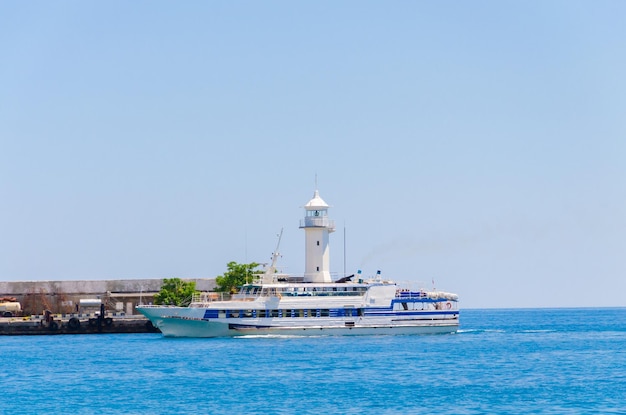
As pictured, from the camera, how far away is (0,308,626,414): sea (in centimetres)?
4066

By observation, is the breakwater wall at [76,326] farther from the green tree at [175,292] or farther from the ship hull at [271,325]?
the ship hull at [271,325]

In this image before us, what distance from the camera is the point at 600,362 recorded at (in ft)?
187

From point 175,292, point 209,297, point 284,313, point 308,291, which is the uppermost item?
Answer: point 175,292

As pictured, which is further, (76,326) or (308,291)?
(76,326)

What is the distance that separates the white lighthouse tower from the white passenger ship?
69 millimetres

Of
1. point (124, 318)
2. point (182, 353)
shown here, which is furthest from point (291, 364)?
point (124, 318)

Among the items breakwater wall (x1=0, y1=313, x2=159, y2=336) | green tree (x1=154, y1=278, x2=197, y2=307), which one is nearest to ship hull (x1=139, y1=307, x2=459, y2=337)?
breakwater wall (x1=0, y1=313, x2=159, y2=336)

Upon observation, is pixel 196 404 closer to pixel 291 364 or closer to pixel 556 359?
pixel 291 364

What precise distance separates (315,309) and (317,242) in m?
5.97

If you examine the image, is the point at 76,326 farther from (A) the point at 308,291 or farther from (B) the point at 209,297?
(A) the point at 308,291

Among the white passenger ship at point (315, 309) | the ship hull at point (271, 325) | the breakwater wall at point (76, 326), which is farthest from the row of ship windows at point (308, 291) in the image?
the breakwater wall at point (76, 326)

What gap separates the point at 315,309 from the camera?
73.6m

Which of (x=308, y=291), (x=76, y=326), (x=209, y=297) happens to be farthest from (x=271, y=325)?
(x=76, y=326)

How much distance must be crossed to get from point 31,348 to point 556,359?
32902 mm
